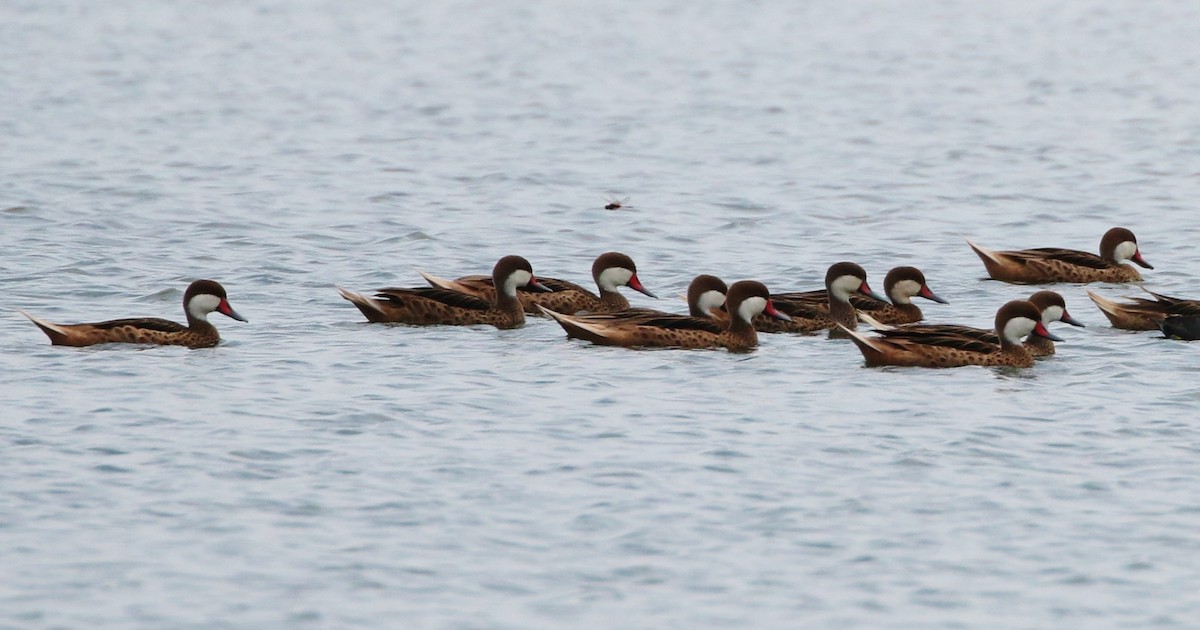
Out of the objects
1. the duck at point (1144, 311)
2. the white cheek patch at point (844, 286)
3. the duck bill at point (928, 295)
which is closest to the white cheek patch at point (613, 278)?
the white cheek patch at point (844, 286)

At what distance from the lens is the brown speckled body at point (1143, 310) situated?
1534 cm

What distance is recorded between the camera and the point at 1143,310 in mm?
15562

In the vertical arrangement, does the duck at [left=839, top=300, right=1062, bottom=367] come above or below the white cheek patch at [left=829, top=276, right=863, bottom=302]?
below

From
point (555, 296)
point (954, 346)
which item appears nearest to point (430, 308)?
point (555, 296)

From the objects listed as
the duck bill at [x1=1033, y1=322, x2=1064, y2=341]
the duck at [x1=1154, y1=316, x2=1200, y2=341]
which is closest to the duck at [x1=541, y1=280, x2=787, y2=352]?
the duck bill at [x1=1033, y1=322, x2=1064, y2=341]

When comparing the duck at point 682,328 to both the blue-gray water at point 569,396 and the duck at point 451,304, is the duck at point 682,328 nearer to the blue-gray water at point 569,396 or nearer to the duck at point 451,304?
the blue-gray water at point 569,396

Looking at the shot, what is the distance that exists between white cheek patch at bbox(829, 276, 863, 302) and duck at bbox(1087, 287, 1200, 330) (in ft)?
6.13

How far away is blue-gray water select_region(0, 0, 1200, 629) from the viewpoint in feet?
32.1

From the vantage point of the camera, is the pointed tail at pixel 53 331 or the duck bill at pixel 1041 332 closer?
the pointed tail at pixel 53 331

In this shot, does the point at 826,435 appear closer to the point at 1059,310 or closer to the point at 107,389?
the point at 1059,310

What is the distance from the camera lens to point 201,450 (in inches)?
474

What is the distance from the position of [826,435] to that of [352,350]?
4.21 metres

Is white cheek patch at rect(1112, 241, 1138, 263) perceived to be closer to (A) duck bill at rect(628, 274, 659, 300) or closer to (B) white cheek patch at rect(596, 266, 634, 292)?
(A) duck bill at rect(628, 274, 659, 300)

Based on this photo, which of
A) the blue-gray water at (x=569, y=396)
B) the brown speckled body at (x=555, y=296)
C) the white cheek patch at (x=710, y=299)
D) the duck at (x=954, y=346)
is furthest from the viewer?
the brown speckled body at (x=555, y=296)
